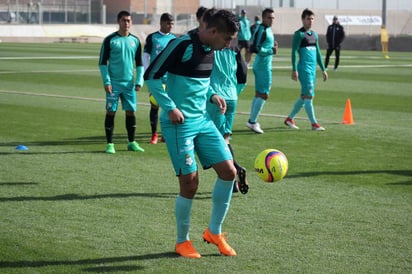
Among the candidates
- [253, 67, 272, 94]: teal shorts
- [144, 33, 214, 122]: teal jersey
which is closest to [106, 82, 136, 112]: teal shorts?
[253, 67, 272, 94]: teal shorts

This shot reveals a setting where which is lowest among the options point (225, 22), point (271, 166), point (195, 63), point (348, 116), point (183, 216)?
point (348, 116)

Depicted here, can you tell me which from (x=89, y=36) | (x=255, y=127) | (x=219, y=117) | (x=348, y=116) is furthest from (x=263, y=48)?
(x=89, y=36)

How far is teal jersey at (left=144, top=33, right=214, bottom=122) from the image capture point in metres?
7.38

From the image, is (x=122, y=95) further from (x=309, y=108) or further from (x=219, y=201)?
(x=219, y=201)

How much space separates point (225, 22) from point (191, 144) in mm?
1077

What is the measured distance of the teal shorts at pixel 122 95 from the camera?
14.0 m

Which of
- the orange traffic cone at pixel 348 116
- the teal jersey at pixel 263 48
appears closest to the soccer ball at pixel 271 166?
the teal jersey at pixel 263 48

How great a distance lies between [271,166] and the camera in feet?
29.7

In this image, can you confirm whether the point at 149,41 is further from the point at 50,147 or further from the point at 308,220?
the point at 308,220

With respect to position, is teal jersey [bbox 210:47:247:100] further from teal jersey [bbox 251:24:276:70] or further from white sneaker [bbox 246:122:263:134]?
teal jersey [bbox 251:24:276:70]

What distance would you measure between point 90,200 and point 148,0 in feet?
268

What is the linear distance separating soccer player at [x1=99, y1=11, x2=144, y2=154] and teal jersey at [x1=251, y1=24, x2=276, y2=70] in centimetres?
342

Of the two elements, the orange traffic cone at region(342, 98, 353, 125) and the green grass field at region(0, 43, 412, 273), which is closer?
the green grass field at region(0, 43, 412, 273)

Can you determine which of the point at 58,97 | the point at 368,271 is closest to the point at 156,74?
the point at 368,271
